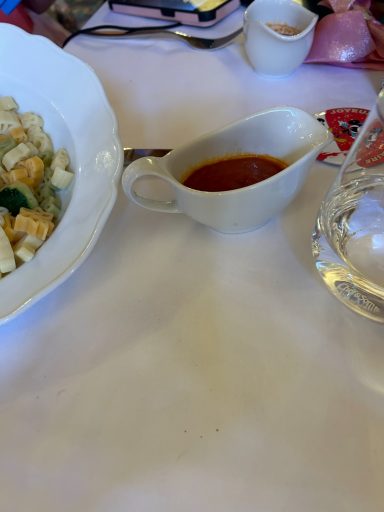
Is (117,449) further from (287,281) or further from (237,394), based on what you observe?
(287,281)

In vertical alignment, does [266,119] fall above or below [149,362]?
above

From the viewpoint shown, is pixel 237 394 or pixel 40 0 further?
pixel 40 0

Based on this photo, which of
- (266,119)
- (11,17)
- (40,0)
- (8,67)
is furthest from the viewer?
(40,0)

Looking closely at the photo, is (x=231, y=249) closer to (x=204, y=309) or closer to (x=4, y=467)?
(x=204, y=309)

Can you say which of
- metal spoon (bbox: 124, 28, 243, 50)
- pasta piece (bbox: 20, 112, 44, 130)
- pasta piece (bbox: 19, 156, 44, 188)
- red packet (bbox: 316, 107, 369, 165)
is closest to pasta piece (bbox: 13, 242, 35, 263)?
pasta piece (bbox: 19, 156, 44, 188)

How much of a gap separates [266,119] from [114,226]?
21 cm

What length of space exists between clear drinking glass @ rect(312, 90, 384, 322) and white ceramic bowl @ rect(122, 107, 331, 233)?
0.04 metres

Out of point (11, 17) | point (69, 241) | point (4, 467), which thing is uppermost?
point (11, 17)

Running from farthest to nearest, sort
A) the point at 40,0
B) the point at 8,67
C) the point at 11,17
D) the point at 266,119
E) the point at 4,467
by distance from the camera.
→ the point at 40,0 → the point at 11,17 → the point at 8,67 → the point at 266,119 → the point at 4,467

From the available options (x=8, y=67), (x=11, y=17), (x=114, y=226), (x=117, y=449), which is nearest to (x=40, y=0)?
(x=11, y=17)

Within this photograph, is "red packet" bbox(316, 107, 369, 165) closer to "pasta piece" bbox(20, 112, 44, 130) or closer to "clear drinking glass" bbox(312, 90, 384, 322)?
"clear drinking glass" bbox(312, 90, 384, 322)

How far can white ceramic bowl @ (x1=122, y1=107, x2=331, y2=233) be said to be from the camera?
46cm

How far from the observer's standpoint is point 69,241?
469 mm

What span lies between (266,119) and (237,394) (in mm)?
286
